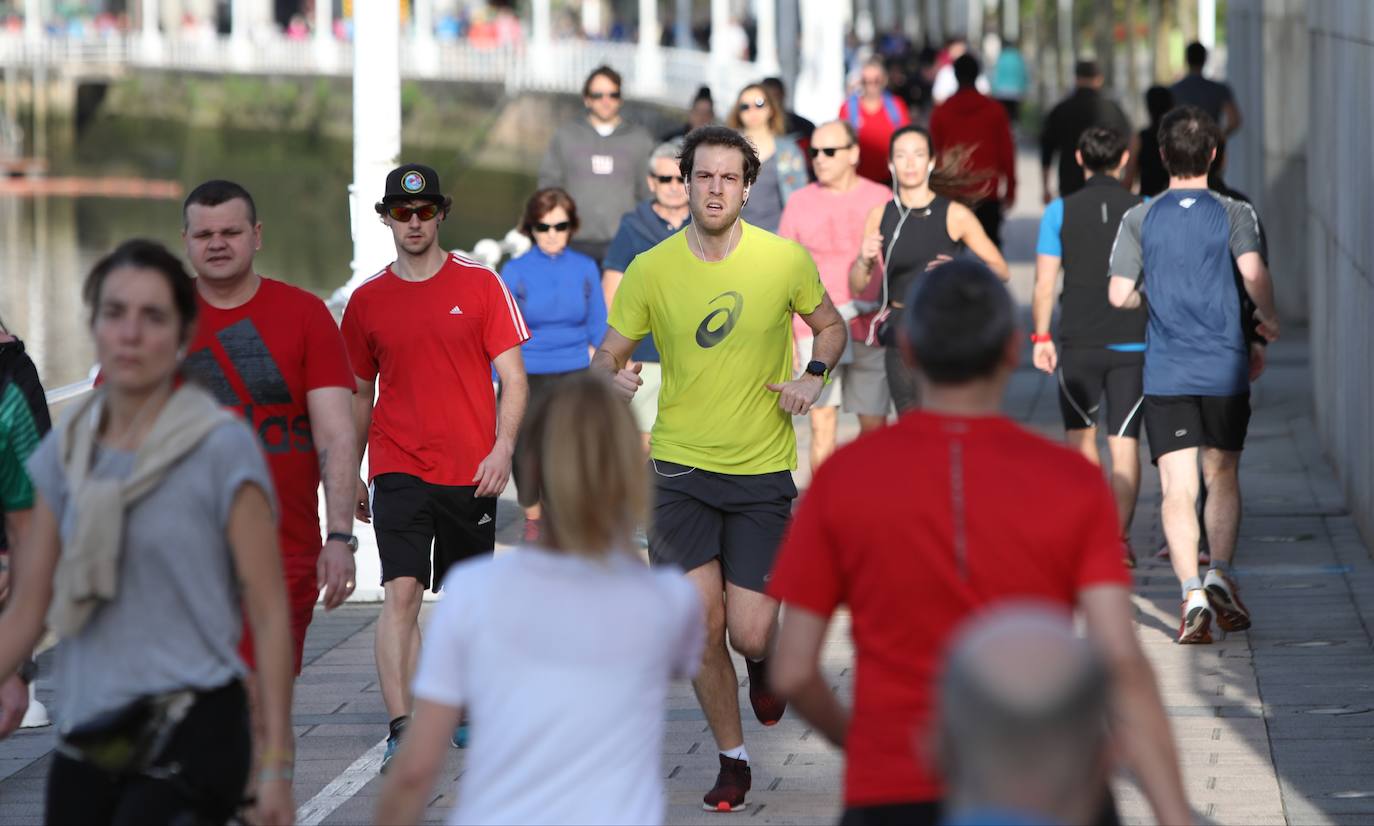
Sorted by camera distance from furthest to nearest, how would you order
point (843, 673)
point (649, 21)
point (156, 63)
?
point (156, 63), point (649, 21), point (843, 673)

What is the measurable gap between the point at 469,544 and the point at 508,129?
167 ft

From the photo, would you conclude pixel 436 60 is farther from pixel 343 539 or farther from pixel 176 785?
pixel 176 785

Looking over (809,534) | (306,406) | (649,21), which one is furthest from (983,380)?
(649,21)

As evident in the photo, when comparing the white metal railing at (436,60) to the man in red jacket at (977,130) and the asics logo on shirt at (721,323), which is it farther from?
the asics logo on shirt at (721,323)

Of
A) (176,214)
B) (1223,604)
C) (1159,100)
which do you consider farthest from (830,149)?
(176,214)

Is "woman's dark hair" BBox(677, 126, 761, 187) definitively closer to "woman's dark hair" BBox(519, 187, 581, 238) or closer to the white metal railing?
"woman's dark hair" BBox(519, 187, 581, 238)

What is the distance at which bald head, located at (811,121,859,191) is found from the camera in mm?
10852

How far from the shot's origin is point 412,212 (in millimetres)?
6910

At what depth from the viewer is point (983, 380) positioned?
352 cm

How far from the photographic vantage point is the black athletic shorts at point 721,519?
21.6ft

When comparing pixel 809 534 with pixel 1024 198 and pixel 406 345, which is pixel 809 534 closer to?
pixel 406 345

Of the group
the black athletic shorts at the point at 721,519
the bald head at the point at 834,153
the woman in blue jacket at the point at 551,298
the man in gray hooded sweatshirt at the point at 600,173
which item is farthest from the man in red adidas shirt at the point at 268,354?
the man in gray hooded sweatshirt at the point at 600,173

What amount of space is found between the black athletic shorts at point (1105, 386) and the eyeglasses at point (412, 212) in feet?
11.6

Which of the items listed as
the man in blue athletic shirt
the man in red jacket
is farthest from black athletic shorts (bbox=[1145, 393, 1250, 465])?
the man in red jacket
